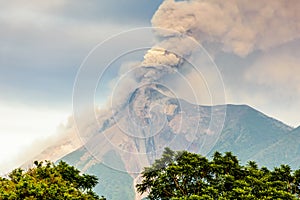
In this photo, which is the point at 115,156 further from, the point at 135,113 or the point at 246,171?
the point at 246,171

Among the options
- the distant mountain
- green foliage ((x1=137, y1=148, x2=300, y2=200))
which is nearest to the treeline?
green foliage ((x1=137, y1=148, x2=300, y2=200))

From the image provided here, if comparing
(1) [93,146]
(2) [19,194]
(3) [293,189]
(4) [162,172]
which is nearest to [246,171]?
(3) [293,189]

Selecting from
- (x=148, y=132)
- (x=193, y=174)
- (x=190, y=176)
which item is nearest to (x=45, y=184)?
(x=148, y=132)

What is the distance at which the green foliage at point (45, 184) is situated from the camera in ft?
84.0

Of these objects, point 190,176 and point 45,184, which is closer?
point 45,184

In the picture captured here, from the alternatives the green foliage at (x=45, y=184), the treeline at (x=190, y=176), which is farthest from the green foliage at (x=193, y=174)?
the green foliage at (x=45, y=184)

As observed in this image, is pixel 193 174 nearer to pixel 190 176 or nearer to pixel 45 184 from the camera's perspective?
pixel 190 176

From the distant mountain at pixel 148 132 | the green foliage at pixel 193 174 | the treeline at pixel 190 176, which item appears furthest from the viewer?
the green foliage at pixel 193 174

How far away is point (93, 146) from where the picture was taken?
113ft

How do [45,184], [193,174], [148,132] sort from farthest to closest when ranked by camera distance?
[193,174] < [148,132] < [45,184]

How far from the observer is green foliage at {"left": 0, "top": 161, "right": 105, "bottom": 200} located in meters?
25.6

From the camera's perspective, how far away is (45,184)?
1086 inches

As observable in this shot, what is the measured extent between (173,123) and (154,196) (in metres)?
8.88

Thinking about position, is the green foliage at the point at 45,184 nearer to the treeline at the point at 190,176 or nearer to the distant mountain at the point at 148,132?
the treeline at the point at 190,176
